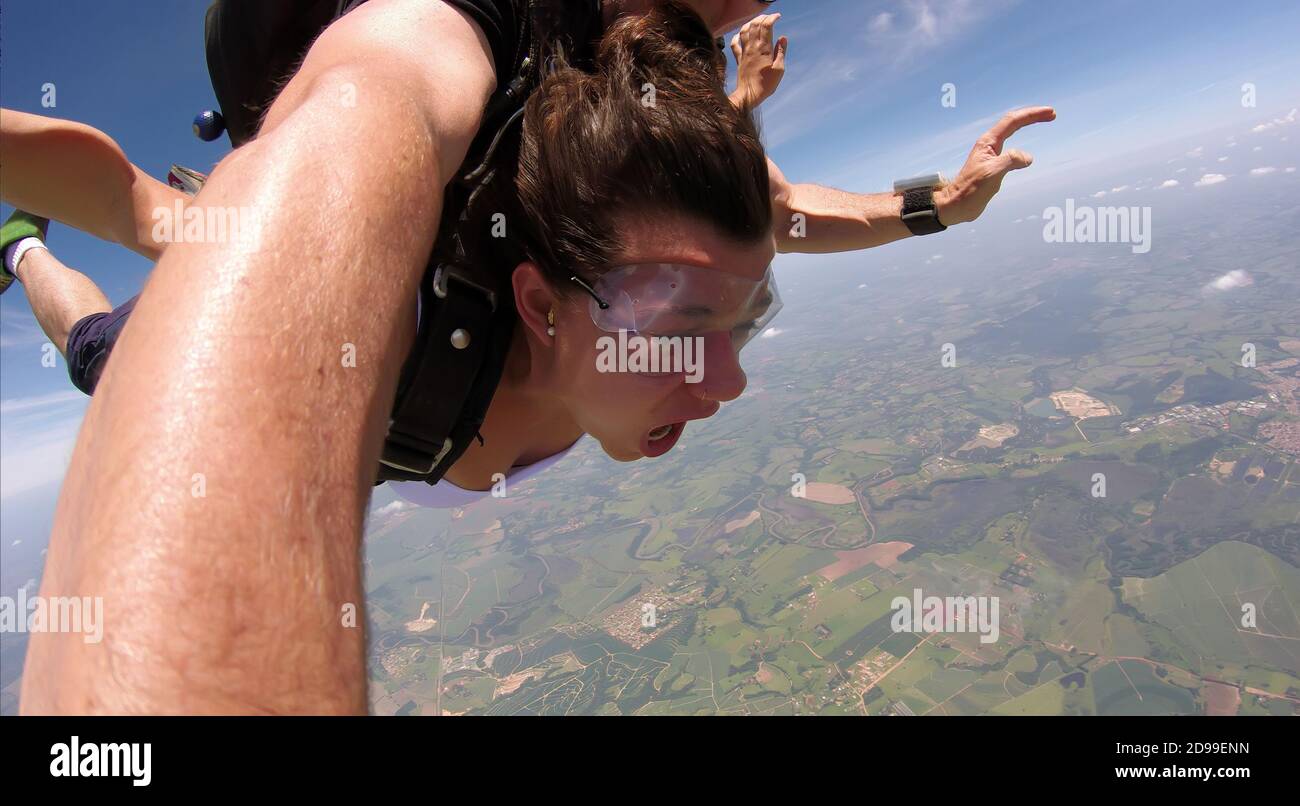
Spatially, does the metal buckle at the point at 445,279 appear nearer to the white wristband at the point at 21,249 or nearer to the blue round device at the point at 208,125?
the blue round device at the point at 208,125

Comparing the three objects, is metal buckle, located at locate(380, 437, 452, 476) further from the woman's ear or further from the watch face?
the watch face

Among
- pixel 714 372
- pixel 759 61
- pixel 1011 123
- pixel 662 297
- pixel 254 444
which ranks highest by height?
pixel 759 61

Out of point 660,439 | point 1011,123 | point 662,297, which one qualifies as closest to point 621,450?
point 660,439

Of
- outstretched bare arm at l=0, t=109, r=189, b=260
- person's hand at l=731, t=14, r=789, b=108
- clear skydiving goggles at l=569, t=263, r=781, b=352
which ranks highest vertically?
person's hand at l=731, t=14, r=789, b=108

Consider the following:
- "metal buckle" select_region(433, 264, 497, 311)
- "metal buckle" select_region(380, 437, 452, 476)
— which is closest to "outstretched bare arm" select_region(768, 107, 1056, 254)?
"metal buckle" select_region(433, 264, 497, 311)

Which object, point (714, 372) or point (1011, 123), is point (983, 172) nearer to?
point (1011, 123)

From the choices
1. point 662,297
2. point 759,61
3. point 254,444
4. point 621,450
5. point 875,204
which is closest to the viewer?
point 254,444

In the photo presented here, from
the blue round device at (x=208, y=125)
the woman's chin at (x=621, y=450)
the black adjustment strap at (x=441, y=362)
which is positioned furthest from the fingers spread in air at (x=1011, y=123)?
the blue round device at (x=208, y=125)
